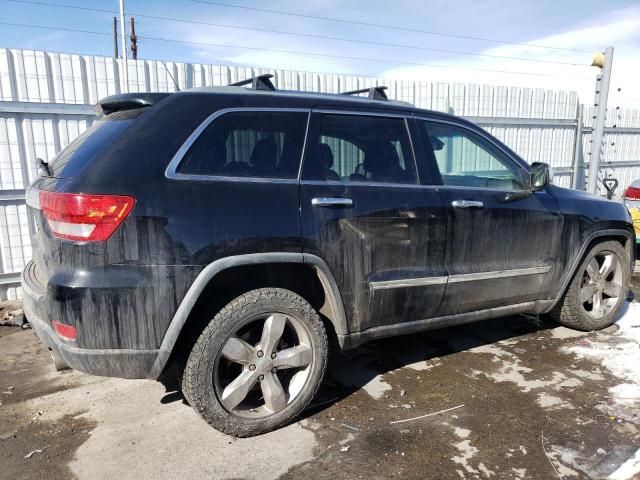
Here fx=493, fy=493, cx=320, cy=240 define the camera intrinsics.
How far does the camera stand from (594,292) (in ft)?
15.0

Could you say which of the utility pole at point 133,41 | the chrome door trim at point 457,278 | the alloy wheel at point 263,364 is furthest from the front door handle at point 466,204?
the utility pole at point 133,41

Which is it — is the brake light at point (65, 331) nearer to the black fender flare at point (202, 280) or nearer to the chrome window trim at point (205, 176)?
the black fender flare at point (202, 280)

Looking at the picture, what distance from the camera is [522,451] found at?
277 cm

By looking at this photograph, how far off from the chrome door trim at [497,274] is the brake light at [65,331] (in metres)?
2.37

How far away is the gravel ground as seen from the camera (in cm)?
265

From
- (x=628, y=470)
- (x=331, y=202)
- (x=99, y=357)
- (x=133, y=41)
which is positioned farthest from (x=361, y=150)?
(x=133, y=41)

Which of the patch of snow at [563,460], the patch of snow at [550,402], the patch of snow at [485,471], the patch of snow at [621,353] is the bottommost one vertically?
the patch of snow at [621,353]

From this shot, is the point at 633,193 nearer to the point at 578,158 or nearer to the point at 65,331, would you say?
the point at 578,158

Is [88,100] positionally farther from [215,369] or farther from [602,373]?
[602,373]

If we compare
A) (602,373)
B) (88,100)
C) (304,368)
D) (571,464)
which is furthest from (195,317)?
(88,100)

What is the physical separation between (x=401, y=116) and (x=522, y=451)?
2.23m

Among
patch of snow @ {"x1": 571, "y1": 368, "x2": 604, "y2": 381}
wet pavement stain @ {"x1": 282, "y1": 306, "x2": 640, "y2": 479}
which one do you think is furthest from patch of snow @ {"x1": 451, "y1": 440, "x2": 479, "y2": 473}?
patch of snow @ {"x1": 571, "y1": 368, "x2": 604, "y2": 381}

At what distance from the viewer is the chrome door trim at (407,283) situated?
3137 mm

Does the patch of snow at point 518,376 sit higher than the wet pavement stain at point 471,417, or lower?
lower
